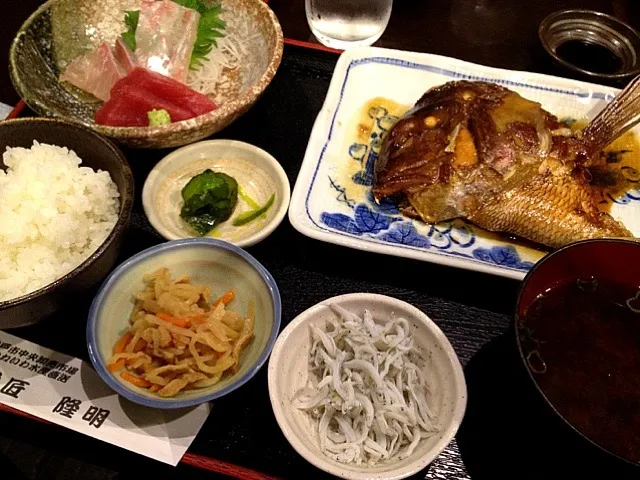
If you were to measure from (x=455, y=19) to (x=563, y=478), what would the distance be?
236 centimetres

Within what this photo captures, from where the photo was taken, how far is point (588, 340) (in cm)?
144

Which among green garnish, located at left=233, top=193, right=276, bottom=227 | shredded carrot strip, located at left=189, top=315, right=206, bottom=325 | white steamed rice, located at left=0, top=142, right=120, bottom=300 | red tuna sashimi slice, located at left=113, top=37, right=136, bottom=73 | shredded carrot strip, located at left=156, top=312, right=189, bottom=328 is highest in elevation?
red tuna sashimi slice, located at left=113, top=37, right=136, bottom=73

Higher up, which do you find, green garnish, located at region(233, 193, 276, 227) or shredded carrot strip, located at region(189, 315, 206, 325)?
shredded carrot strip, located at region(189, 315, 206, 325)

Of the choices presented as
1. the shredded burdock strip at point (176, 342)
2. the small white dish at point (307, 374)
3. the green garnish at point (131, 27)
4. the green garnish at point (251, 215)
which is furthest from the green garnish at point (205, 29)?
the small white dish at point (307, 374)

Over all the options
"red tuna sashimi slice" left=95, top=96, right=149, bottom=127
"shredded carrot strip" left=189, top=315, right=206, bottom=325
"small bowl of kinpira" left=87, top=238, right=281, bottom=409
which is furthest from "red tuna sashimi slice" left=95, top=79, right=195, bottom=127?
"shredded carrot strip" left=189, top=315, right=206, bottom=325

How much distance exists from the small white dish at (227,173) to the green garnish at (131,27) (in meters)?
0.74

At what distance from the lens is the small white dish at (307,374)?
1365mm

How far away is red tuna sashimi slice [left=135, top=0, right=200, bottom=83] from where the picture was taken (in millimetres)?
2514

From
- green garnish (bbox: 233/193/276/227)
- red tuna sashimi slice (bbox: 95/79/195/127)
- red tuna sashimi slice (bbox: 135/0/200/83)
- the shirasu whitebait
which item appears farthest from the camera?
red tuna sashimi slice (bbox: 135/0/200/83)

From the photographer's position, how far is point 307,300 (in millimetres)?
1907

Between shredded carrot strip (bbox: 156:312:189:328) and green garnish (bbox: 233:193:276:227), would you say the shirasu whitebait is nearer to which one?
shredded carrot strip (bbox: 156:312:189:328)

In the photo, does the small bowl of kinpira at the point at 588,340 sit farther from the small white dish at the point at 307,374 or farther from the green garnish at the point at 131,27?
the green garnish at the point at 131,27

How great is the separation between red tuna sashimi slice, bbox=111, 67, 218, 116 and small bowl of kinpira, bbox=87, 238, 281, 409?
2.52ft

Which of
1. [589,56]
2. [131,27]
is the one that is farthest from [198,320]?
[589,56]
